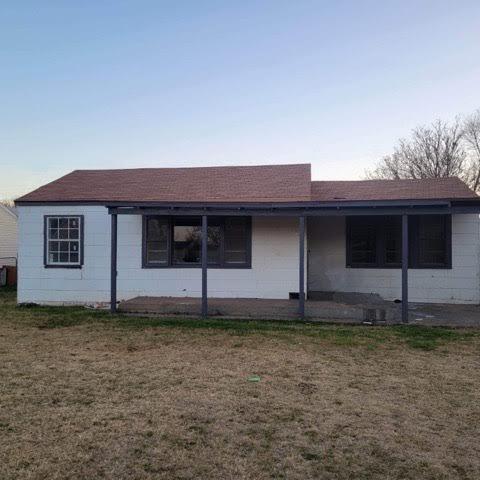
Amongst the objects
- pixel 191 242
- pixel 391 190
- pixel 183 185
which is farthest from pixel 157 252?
pixel 391 190

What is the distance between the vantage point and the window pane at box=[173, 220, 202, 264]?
11391 millimetres

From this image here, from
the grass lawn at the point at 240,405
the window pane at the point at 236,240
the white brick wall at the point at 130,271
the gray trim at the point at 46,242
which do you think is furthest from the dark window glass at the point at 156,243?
the grass lawn at the point at 240,405

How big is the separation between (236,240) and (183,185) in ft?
8.11

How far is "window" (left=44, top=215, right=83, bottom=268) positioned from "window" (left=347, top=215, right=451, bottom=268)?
751 centimetres

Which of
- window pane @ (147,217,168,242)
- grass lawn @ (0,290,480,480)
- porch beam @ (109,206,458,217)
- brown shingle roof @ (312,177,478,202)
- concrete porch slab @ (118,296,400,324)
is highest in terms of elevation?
brown shingle roof @ (312,177,478,202)

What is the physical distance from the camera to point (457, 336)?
7.83 meters

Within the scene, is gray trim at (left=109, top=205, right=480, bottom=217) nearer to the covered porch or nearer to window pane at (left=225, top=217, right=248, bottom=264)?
the covered porch

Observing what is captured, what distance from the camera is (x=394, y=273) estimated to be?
38.8 feet

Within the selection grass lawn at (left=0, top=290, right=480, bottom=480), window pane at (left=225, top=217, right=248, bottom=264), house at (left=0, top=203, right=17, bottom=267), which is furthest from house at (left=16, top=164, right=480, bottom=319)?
house at (left=0, top=203, right=17, bottom=267)

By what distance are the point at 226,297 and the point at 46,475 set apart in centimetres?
810

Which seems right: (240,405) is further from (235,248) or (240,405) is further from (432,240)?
(432,240)

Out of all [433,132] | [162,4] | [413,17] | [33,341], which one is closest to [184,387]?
[33,341]

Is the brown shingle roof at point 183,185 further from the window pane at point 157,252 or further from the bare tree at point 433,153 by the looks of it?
the bare tree at point 433,153

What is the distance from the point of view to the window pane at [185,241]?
37.4 feet
